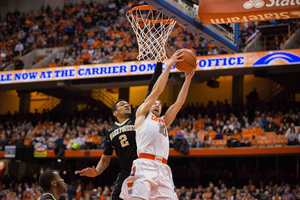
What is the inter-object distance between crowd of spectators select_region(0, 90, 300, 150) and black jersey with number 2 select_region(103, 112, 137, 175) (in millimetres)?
11935

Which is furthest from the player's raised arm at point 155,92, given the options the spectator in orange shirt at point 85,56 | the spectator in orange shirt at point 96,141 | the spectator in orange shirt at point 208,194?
the spectator in orange shirt at point 85,56

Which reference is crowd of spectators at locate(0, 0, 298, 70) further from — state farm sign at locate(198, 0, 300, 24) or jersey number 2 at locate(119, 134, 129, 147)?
jersey number 2 at locate(119, 134, 129, 147)

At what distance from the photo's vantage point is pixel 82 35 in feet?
86.0

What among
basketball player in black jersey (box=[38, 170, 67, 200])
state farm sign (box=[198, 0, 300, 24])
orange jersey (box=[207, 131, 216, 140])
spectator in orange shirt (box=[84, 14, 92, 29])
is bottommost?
basketball player in black jersey (box=[38, 170, 67, 200])

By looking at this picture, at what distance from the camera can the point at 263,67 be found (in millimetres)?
20156

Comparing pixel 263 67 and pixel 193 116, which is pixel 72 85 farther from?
pixel 263 67

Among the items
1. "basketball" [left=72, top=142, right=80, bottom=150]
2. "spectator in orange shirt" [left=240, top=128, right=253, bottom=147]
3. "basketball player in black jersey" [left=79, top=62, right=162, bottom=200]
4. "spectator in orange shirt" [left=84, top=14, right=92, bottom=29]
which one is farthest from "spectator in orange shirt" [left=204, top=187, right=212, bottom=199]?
"spectator in orange shirt" [left=84, top=14, right=92, bottom=29]

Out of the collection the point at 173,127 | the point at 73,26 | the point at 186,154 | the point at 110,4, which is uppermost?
the point at 110,4

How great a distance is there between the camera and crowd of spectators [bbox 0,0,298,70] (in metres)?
21.0

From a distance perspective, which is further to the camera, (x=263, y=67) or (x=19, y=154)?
(x=19, y=154)

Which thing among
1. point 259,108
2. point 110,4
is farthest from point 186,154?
point 110,4

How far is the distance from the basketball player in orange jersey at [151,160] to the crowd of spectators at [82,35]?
48.2ft

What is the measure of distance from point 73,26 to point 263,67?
12781 mm

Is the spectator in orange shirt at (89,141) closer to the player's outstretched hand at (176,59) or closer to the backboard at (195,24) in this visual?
the backboard at (195,24)
